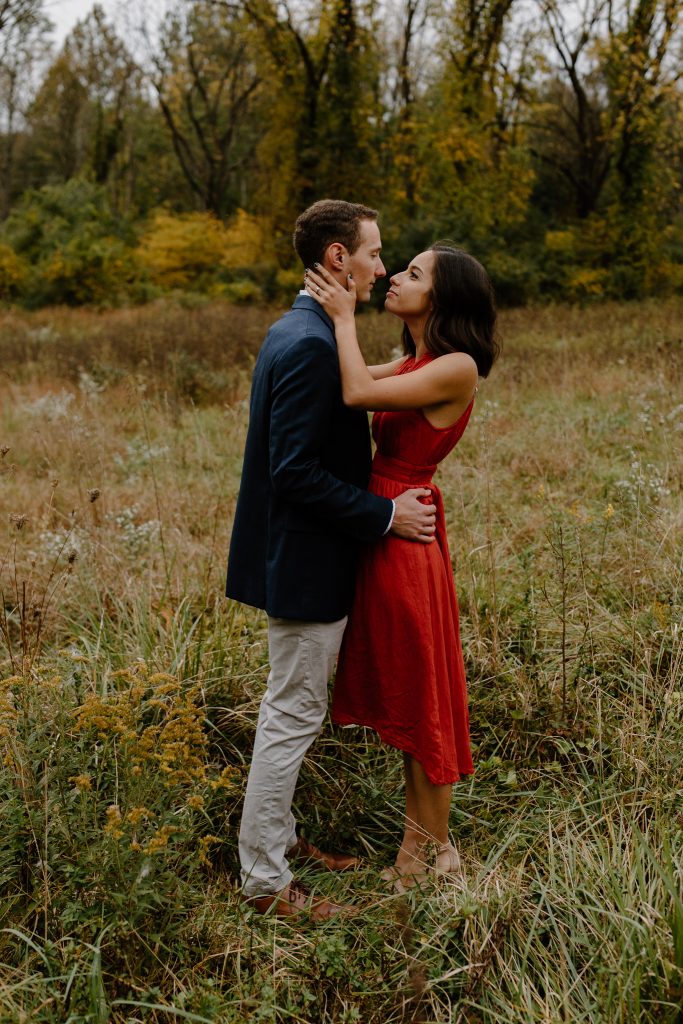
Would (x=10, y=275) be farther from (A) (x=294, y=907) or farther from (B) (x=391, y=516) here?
(A) (x=294, y=907)

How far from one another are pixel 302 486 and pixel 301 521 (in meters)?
0.17

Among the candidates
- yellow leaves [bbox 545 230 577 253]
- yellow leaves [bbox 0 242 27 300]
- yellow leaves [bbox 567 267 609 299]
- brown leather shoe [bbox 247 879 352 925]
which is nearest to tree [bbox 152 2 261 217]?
yellow leaves [bbox 0 242 27 300]

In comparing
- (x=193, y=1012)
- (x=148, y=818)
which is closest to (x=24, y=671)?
(x=148, y=818)

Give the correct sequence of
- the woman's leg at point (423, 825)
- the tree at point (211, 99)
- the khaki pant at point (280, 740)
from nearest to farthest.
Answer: the khaki pant at point (280, 740) < the woman's leg at point (423, 825) < the tree at point (211, 99)

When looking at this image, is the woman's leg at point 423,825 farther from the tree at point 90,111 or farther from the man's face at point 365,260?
the tree at point 90,111

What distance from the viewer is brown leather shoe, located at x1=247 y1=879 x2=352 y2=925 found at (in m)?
2.67

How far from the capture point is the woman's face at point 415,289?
268 cm

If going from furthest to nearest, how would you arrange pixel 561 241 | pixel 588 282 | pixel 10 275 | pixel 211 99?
pixel 211 99, pixel 561 241, pixel 10 275, pixel 588 282

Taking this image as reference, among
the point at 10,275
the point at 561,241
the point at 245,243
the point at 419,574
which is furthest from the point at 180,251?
the point at 419,574

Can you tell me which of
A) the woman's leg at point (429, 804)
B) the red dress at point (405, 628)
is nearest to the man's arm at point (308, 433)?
the red dress at point (405, 628)

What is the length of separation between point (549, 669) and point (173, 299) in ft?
63.1

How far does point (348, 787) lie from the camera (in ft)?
10.9

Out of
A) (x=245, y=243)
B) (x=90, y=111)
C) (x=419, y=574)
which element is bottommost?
(x=419, y=574)

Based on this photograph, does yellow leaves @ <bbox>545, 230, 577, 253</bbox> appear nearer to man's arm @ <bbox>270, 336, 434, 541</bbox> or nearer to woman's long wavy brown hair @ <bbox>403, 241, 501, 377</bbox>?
woman's long wavy brown hair @ <bbox>403, 241, 501, 377</bbox>
